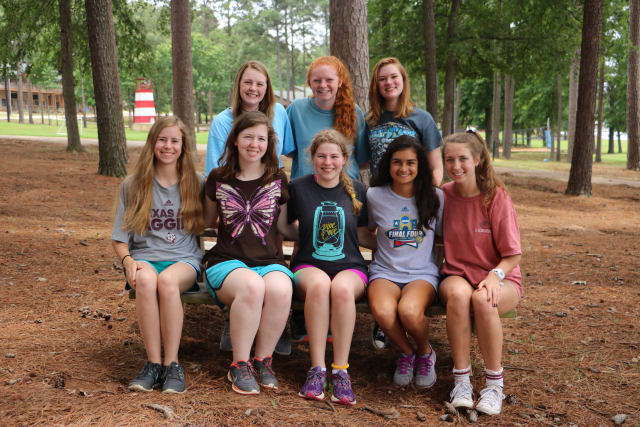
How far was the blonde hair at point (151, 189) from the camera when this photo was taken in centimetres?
350

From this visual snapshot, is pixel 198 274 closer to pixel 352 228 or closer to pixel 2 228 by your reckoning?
pixel 352 228

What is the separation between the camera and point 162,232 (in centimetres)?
359

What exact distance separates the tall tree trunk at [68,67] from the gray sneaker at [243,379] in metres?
15.5

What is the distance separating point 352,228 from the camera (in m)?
3.62

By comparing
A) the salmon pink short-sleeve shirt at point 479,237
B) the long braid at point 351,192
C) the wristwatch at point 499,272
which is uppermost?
the long braid at point 351,192

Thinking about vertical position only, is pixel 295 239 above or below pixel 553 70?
below

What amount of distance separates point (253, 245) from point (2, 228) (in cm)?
488

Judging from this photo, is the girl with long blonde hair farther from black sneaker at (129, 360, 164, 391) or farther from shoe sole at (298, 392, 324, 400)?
black sneaker at (129, 360, 164, 391)

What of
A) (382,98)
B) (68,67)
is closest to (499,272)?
(382,98)

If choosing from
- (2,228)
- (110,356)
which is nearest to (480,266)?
(110,356)

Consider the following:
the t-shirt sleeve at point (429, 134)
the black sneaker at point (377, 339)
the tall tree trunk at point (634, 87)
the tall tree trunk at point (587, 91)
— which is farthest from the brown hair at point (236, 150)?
the tall tree trunk at point (634, 87)

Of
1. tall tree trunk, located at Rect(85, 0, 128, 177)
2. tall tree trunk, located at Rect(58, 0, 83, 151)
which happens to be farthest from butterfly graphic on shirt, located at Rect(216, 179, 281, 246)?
A: tall tree trunk, located at Rect(58, 0, 83, 151)

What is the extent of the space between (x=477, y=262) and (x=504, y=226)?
0.27 m

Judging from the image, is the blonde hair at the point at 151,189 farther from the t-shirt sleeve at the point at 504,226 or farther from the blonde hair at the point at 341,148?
the t-shirt sleeve at the point at 504,226
